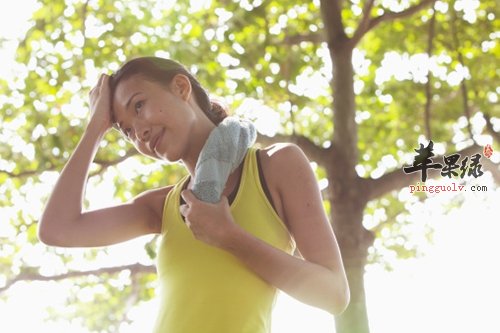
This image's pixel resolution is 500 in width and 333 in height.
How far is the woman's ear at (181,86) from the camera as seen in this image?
1.21 meters

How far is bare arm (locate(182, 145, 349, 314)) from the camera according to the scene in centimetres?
98

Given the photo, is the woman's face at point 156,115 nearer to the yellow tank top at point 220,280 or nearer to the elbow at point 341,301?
the yellow tank top at point 220,280

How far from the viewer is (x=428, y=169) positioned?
2.74m

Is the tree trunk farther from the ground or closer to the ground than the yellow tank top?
farther from the ground

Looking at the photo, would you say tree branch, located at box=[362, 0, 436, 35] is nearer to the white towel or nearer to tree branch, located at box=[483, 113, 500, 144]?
tree branch, located at box=[483, 113, 500, 144]

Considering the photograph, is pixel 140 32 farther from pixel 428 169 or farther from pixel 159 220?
pixel 159 220

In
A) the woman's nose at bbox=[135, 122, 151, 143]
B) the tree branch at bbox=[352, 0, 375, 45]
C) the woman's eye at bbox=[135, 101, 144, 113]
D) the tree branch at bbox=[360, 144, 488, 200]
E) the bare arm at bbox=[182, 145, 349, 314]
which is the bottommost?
the bare arm at bbox=[182, 145, 349, 314]

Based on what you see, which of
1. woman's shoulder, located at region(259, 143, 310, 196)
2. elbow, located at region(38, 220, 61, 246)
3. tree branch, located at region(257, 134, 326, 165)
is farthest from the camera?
tree branch, located at region(257, 134, 326, 165)

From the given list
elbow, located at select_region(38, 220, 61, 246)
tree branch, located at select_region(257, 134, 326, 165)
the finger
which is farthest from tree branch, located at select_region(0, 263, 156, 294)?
the finger

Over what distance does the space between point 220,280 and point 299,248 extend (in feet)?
0.43

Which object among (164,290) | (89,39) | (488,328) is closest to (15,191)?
(89,39)

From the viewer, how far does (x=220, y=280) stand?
1.02 meters

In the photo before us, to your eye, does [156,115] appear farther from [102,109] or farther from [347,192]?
[347,192]

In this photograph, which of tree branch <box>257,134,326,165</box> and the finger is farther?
tree branch <box>257,134,326,165</box>
